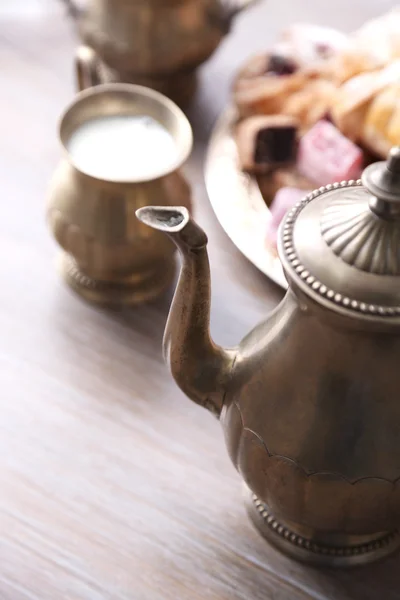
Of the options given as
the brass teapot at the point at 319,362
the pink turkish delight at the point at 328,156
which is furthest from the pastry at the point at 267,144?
the brass teapot at the point at 319,362

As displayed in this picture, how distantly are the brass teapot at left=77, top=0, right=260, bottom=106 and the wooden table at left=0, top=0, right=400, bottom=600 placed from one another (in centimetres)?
12

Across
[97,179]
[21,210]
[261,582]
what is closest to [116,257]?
[97,179]

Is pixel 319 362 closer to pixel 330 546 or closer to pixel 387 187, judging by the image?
pixel 387 187

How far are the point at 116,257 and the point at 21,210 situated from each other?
18 cm

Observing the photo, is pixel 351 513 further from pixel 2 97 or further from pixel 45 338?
pixel 2 97

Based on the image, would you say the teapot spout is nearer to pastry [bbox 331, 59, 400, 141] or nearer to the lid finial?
the lid finial

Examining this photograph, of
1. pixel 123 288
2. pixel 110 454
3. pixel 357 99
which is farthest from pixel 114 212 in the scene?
pixel 357 99

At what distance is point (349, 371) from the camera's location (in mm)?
399

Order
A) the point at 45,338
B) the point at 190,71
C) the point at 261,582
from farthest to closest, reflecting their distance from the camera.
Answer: the point at 190,71, the point at 45,338, the point at 261,582

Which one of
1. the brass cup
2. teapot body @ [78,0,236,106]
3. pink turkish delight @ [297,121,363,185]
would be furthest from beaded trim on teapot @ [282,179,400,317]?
teapot body @ [78,0,236,106]

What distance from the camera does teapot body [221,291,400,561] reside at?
40 centimetres

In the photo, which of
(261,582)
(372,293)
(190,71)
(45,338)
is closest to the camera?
(372,293)

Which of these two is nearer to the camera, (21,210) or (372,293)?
(372,293)

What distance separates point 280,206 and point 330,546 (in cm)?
32
